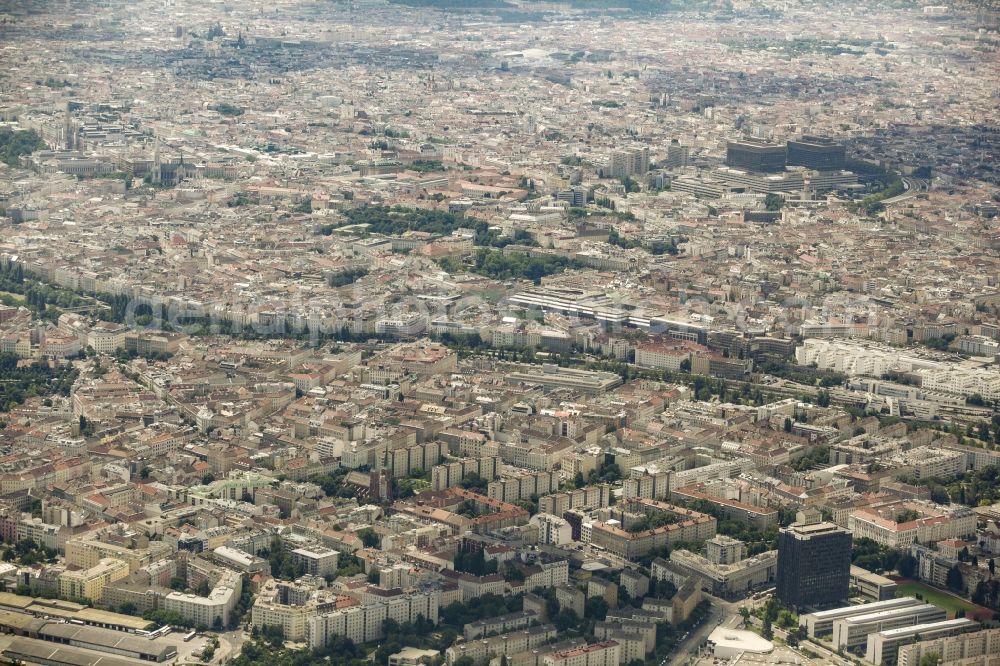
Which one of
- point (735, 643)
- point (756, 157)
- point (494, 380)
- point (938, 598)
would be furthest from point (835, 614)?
point (756, 157)

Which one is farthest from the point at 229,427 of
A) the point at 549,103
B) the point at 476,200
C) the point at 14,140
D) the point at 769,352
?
the point at 549,103

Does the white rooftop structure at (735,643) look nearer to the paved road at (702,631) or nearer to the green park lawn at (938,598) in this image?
the paved road at (702,631)

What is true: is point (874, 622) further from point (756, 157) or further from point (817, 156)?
point (817, 156)

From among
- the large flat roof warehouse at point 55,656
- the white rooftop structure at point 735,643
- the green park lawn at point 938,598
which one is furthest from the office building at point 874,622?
the large flat roof warehouse at point 55,656

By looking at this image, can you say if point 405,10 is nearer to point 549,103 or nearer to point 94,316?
point 549,103

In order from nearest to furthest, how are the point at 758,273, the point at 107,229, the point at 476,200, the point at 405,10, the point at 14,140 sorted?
the point at 758,273 < the point at 107,229 < the point at 476,200 < the point at 14,140 < the point at 405,10

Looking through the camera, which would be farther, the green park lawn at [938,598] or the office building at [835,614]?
the green park lawn at [938,598]

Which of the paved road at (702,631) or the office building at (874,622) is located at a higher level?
the office building at (874,622)
